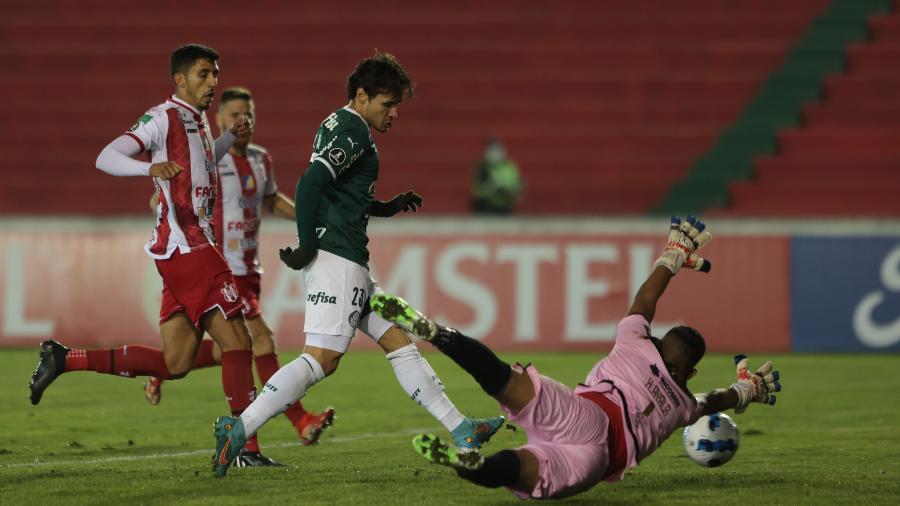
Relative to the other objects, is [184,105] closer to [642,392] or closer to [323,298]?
[323,298]

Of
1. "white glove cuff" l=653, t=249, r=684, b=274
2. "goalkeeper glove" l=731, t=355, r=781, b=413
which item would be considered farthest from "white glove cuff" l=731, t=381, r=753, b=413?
"white glove cuff" l=653, t=249, r=684, b=274

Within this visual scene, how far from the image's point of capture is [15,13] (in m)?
22.2

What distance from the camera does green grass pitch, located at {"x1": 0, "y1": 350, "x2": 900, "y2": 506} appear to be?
243 inches

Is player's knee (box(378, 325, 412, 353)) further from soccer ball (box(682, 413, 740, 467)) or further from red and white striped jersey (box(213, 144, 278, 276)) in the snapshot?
red and white striped jersey (box(213, 144, 278, 276))

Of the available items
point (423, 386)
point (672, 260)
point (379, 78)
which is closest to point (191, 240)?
point (379, 78)

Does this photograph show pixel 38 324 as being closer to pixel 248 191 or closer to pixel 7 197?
pixel 7 197

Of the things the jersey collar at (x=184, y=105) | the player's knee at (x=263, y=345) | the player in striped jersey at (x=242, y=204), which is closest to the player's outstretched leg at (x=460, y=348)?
the jersey collar at (x=184, y=105)

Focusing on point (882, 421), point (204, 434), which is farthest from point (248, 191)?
point (882, 421)

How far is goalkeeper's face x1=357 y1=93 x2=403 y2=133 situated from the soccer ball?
2.09 metres

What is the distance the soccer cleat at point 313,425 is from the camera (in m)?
7.58

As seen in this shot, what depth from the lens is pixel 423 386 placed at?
6.48 m

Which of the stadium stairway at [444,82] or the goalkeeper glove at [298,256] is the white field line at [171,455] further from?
the stadium stairway at [444,82]

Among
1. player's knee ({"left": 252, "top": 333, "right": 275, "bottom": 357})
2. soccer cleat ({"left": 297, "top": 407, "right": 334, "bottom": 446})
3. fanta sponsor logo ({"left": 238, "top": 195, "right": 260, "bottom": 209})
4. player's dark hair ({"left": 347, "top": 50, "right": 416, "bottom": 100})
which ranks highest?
player's dark hair ({"left": 347, "top": 50, "right": 416, "bottom": 100})

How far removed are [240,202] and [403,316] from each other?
3288mm
